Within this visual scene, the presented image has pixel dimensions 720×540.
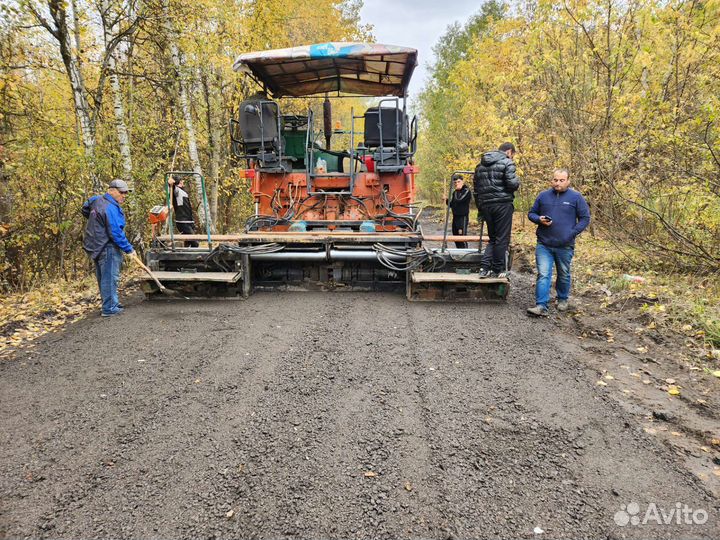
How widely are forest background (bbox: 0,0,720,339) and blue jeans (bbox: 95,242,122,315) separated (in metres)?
2.44

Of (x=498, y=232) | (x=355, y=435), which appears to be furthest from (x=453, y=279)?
(x=355, y=435)

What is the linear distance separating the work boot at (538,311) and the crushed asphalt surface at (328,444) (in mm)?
815

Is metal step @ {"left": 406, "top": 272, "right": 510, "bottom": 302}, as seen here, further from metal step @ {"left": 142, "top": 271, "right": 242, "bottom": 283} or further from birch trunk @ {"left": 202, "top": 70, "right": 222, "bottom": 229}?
birch trunk @ {"left": 202, "top": 70, "right": 222, "bottom": 229}

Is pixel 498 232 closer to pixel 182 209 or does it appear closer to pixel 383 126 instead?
pixel 383 126

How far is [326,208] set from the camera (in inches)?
289

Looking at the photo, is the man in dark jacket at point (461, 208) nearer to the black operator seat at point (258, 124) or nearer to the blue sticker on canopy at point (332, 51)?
the blue sticker on canopy at point (332, 51)

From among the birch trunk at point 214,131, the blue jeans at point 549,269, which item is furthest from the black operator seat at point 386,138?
the birch trunk at point 214,131

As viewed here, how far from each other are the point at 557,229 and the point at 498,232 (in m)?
0.70

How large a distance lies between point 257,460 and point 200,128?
37.4 feet

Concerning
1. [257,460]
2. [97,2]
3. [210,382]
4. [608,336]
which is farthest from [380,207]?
[97,2]

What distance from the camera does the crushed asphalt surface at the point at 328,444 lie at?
2010 mm

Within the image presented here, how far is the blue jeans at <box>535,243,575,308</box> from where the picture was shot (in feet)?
17.5

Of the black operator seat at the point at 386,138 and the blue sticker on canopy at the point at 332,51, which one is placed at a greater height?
the blue sticker on canopy at the point at 332,51

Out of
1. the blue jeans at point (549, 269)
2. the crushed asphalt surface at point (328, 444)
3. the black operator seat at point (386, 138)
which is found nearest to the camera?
the crushed asphalt surface at point (328, 444)
